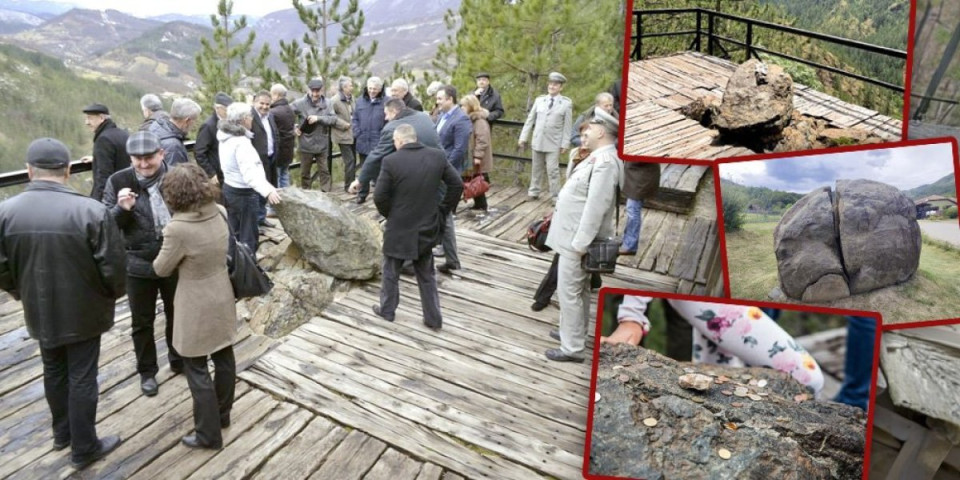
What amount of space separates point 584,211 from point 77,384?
2.78m

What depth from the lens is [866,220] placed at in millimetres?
625

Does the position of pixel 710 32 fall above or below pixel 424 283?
above

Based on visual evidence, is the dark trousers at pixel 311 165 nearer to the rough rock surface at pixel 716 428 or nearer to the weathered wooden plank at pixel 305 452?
the weathered wooden plank at pixel 305 452

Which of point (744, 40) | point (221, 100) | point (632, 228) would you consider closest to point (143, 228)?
point (221, 100)

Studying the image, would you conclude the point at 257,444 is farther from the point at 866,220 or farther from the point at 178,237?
the point at 866,220

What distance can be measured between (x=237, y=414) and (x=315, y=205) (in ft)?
7.27

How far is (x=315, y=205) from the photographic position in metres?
5.23

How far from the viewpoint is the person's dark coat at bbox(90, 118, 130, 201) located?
14.2ft

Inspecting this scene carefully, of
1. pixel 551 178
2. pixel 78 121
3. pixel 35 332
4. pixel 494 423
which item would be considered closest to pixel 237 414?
pixel 35 332

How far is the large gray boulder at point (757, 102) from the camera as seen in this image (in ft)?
2.12

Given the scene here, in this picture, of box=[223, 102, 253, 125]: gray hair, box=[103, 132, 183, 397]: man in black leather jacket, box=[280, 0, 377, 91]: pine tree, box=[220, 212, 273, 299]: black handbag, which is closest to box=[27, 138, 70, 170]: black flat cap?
box=[103, 132, 183, 397]: man in black leather jacket

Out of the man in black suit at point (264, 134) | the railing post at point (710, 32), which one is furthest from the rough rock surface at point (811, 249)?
the man in black suit at point (264, 134)

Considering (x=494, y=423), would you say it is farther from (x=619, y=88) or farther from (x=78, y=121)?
(x=78, y=121)

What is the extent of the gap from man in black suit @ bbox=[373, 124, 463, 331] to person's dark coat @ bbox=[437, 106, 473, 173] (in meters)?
1.57
